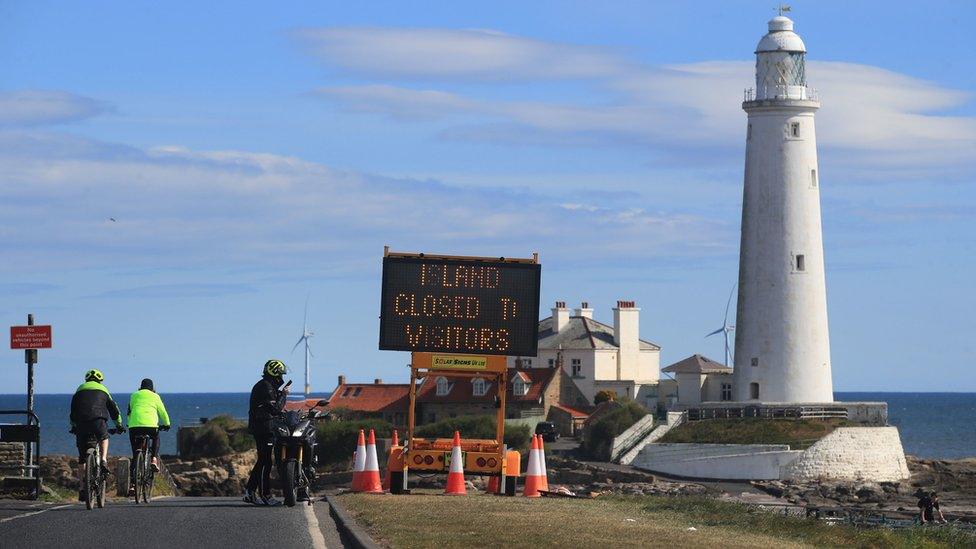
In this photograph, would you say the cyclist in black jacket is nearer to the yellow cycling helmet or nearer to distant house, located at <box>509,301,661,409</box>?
the yellow cycling helmet

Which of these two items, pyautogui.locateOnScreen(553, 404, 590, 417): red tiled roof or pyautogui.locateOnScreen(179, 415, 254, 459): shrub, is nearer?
pyautogui.locateOnScreen(179, 415, 254, 459): shrub

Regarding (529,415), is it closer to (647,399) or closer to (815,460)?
(647,399)

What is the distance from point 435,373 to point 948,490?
46.0 metres

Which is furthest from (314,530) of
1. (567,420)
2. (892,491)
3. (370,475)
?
(567,420)

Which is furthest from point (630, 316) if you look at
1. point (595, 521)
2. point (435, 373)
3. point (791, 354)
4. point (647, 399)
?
point (595, 521)

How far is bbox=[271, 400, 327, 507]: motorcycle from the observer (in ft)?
75.4

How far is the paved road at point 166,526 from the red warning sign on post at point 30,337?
542 centimetres

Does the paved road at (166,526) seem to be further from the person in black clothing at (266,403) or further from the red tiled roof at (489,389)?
the red tiled roof at (489,389)

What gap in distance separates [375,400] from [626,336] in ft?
52.9

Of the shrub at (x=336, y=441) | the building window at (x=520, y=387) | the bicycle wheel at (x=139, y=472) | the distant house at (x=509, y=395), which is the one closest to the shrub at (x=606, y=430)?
the shrub at (x=336, y=441)

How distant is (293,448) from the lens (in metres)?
23.1

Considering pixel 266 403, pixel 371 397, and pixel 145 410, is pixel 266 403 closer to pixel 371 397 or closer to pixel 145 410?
pixel 145 410

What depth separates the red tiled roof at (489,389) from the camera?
8906cm

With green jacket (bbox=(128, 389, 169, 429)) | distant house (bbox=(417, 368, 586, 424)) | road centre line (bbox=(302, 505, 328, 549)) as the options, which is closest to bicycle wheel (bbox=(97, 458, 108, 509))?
green jacket (bbox=(128, 389, 169, 429))
